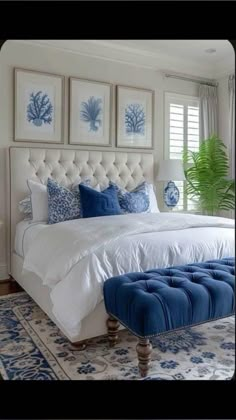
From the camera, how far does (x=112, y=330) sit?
2102mm

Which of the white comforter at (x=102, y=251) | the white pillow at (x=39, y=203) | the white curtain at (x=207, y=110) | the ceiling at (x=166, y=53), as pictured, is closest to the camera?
the white comforter at (x=102, y=251)

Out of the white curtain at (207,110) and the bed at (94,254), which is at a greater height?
the white curtain at (207,110)

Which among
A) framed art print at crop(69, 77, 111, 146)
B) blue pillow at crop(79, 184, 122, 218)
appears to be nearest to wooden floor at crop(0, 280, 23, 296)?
blue pillow at crop(79, 184, 122, 218)

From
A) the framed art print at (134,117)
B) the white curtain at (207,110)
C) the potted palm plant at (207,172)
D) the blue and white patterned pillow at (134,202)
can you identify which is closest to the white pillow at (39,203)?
the blue and white patterned pillow at (134,202)

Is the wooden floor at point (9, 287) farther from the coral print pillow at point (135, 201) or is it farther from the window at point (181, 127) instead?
the window at point (181, 127)

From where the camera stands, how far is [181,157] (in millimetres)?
4785

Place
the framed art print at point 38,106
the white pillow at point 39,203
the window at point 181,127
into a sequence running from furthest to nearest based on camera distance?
the window at point 181,127 < the framed art print at point 38,106 < the white pillow at point 39,203

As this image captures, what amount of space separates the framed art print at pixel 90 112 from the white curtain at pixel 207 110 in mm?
1459

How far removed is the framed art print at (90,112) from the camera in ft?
13.0

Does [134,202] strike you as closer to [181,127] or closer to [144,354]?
[181,127]

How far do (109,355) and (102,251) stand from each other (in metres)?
0.63
